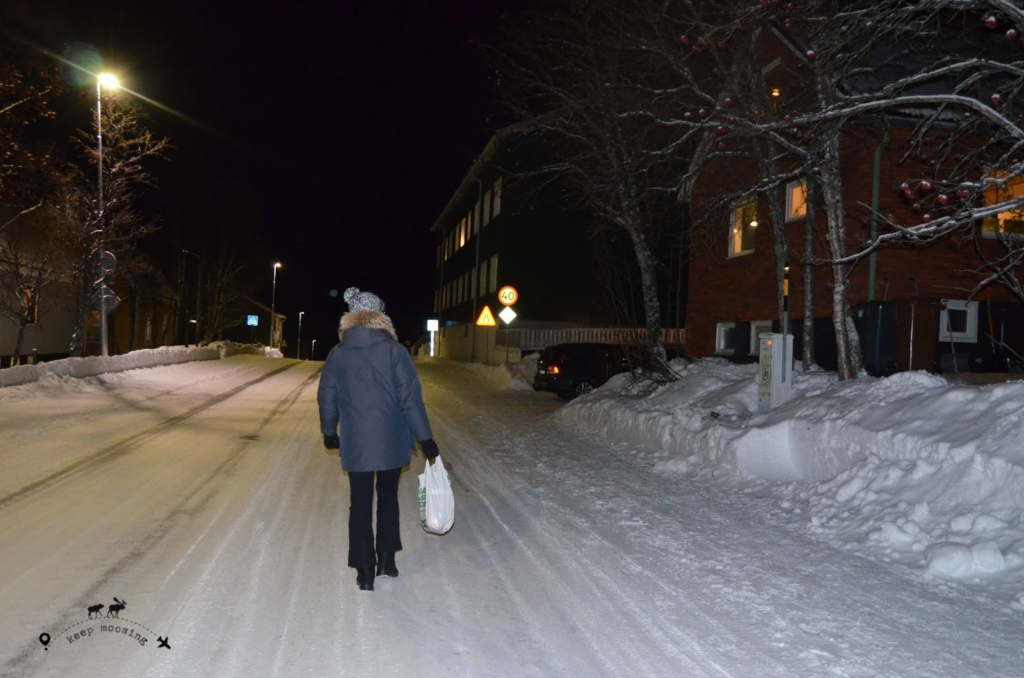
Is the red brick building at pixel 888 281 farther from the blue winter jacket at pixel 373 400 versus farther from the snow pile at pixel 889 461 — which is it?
the blue winter jacket at pixel 373 400

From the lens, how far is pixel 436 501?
564 centimetres

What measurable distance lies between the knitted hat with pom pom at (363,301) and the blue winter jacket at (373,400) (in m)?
0.27

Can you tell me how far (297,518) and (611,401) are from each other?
8.64 m

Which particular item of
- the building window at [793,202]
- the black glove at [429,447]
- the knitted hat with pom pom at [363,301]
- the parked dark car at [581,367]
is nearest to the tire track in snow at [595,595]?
the black glove at [429,447]

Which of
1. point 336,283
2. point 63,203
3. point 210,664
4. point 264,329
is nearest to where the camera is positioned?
point 210,664

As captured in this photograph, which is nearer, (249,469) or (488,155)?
(249,469)

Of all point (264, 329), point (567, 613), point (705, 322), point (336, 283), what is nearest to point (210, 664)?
point (567, 613)

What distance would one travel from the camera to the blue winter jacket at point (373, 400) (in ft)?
17.2

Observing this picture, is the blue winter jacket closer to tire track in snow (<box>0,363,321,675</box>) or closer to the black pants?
the black pants

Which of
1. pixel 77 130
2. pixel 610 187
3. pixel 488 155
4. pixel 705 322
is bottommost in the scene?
pixel 705 322

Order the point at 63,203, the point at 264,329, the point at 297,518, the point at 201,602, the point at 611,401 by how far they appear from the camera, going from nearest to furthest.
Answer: the point at 201,602 < the point at 297,518 < the point at 611,401 < the point at 63,203 < the point at 264,329

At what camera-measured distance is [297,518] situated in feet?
23.2

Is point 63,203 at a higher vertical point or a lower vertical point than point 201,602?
higher

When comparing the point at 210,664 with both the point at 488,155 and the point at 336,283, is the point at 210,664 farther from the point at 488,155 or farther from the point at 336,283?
the point at 336,283
